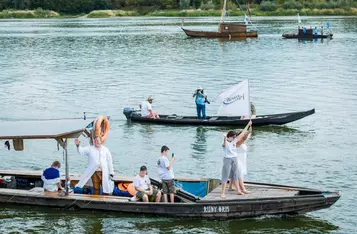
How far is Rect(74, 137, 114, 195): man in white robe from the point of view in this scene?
22.8 meters

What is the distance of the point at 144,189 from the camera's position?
22.5 m

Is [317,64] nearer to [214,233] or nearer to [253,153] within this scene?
[253,153]

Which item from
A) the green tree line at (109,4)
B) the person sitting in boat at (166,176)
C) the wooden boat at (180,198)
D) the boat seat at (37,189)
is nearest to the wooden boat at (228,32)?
the green tree line at (109,4)

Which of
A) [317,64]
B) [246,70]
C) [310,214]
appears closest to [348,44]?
[317,64]

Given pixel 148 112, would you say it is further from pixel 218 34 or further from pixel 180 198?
pixel 218 34

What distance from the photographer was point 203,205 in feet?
72.1

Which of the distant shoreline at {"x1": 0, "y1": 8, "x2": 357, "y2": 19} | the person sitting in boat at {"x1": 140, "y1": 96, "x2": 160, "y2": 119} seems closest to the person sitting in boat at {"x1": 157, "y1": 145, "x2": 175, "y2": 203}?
the person sitting in boat at {"x1": 140, "y1": 96, "x2": 160, "y2": 119}

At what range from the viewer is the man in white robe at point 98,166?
74.7 feet

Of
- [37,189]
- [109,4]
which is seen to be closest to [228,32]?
[37,189]

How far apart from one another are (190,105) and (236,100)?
1018 centimetres

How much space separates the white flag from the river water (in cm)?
123

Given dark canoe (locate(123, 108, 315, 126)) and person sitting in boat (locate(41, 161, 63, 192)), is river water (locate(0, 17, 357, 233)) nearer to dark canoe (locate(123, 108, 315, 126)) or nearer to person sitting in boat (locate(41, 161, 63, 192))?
dark canoe (locate(123, 108, 315, 126))

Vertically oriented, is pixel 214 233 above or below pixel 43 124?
below

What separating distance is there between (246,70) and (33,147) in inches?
1286
